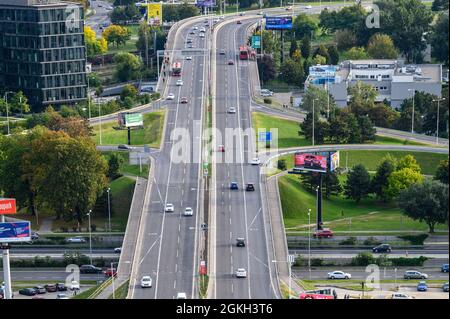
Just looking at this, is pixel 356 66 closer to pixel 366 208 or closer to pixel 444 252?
pixel 366 208

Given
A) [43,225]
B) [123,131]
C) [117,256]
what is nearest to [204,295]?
[117,256]

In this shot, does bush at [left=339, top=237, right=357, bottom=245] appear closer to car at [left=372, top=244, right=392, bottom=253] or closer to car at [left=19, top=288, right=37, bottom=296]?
car at [left=372, top=244, right=392, bottom=253]

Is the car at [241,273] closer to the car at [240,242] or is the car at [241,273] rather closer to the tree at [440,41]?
the car at [240,242]

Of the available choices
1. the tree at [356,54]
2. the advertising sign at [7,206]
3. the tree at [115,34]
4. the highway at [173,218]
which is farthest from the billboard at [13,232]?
the tree at [115,34]

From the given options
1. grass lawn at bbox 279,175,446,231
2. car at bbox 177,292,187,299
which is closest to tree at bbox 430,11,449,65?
grass lawn at bbox 279,175,446,231

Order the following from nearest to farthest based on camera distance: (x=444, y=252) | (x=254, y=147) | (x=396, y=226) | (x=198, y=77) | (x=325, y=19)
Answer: (x=444, y=252)
(x=396, y=226)
(x=254, y=147)
(x=198, y=77)
(x=325, y=19)

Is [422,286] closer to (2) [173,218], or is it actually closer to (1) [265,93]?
(2) [173,218]
